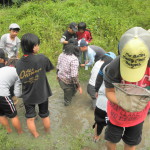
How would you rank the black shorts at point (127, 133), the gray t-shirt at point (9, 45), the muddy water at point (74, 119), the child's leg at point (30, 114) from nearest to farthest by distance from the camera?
1. the black shorts at point (127, 133)
2. the child's leg at point (30, 114)
3. the muddy water at point (74, 119)
4. the gray t-shirt at point (9, 45)

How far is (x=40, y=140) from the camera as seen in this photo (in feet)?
10.7

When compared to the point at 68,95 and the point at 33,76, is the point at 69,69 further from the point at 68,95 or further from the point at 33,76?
the point at 33,76

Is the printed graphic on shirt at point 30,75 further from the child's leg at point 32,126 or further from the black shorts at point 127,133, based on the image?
the black shorts at point 127,133

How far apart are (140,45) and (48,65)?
1.67 metres

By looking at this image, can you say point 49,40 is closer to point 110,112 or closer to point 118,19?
point 118,19

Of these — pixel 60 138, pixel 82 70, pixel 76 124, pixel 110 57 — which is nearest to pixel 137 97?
pixel 110 57

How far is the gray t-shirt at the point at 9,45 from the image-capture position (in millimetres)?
4496

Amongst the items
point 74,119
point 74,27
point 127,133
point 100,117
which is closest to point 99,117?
point 100,117

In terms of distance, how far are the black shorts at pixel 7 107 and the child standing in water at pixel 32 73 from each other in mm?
226

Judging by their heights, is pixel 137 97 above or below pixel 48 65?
above

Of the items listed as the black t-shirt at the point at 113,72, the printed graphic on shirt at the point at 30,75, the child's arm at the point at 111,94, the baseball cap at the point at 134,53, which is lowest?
the printed graphic on shirt at the point at 30,75

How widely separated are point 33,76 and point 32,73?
51 mm

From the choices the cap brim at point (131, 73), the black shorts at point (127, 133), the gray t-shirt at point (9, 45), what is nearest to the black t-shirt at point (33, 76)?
the black shorts at point (127, 133)

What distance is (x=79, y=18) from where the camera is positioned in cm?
816
